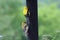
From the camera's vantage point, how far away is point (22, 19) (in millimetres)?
1251

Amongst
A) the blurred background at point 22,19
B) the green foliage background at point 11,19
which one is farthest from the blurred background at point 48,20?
the green foliage background at point 11,19

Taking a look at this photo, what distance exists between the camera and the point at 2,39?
1246 millimetres

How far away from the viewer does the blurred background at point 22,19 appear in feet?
4.09

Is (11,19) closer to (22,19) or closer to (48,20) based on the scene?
(22,19)

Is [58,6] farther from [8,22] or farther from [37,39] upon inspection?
[8,22]

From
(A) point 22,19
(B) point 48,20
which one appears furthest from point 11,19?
(B) point 48,20

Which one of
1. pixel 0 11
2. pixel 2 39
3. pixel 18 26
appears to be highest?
pixel 0 11

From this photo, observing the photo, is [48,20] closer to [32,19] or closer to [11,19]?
[32,19]

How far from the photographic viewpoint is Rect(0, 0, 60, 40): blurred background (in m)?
1.25

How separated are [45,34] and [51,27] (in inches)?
3.1

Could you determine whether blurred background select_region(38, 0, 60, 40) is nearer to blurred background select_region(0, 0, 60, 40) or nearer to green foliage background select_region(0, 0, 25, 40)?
blurred background select_region(0, 0, 60, 40)

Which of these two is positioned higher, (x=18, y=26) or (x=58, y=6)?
(x=58, y=6)

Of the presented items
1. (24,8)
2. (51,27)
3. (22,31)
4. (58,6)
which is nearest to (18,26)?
(22,31)

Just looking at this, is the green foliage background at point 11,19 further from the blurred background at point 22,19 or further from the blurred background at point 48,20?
the blurred background at point 48,20
